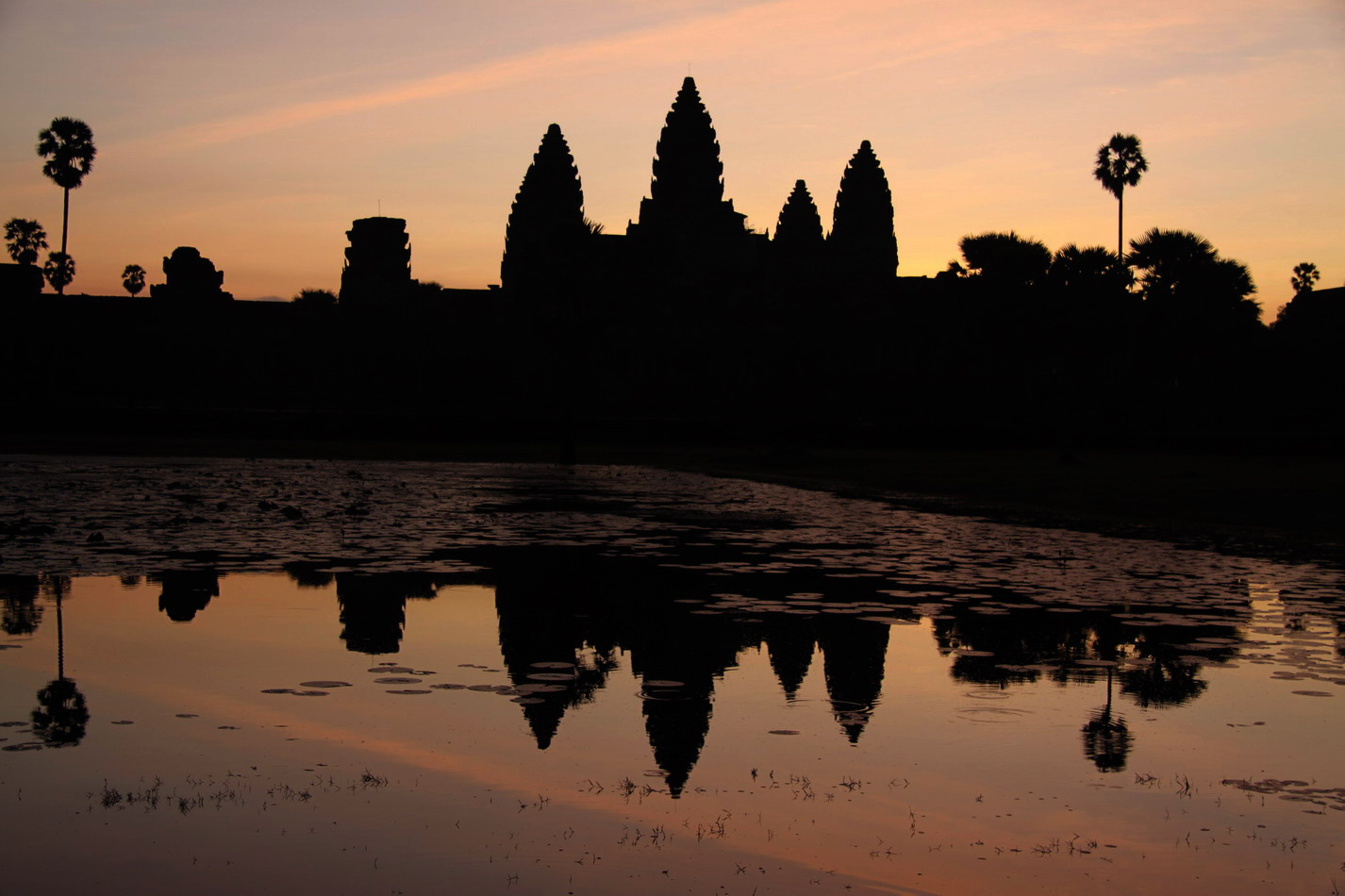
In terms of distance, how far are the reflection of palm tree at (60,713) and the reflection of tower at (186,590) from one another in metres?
2.08

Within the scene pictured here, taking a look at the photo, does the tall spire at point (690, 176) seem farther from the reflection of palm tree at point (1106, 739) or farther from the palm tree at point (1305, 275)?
the reflection of palm tree at point (1106, 739)

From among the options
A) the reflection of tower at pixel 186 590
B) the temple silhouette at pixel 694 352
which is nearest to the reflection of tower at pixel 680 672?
the reflection of tower at pixel 186 590

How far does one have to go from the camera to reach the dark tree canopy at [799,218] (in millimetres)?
125062

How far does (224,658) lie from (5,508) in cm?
1207

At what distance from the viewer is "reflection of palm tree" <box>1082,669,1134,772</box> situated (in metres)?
6.67

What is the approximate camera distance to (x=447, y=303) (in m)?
89.9

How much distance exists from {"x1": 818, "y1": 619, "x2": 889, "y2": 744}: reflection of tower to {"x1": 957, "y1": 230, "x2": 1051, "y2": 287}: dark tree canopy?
3764 cm

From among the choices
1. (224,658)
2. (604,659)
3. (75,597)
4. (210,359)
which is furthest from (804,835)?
(210,359)

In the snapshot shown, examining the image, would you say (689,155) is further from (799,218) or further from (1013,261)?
(1013,261)

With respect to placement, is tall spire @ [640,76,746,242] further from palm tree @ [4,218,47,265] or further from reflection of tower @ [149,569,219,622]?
reflection of tower @ [149,569,219,622]

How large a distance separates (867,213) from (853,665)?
11805cm

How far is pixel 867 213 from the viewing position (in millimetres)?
123812

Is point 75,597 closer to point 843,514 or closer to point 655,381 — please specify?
point 843,514

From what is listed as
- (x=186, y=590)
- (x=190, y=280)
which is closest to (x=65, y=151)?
(x=190, y=280)
